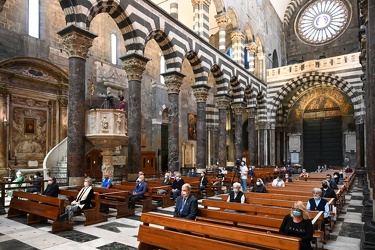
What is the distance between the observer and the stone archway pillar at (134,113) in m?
12.8

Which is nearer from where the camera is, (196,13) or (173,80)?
(173,80)

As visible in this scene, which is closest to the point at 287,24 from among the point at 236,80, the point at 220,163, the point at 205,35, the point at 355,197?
the point at 236,80

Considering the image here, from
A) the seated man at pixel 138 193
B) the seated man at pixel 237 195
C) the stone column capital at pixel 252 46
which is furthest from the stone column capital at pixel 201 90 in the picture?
the seated man at pixel 237 195

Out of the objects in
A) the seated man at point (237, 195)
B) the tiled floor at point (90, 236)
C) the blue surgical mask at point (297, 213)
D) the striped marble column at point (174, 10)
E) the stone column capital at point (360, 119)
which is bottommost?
the tiled floor at point (90, 236)

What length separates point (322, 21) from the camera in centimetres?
3256

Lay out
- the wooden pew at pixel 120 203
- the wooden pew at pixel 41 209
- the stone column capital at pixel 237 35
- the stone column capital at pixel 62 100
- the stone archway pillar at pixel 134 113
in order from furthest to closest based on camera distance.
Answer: the stone column capital at pixel 237 35, the stone column capital at pixel 62 100, the stone archway pillar at pixel 134 113, the wooden pew at pixel 120 203, the wooden pew at pixel 41 209

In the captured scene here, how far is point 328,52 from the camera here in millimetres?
31906

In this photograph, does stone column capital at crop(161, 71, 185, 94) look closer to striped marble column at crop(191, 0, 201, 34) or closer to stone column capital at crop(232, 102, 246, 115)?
striped marble column at crop(191, 0, 201, 34)

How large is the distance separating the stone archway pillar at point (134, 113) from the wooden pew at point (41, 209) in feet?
18.2

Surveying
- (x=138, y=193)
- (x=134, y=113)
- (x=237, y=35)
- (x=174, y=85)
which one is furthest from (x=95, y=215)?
(x=237, y=35)

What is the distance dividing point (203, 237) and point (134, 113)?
937 cm

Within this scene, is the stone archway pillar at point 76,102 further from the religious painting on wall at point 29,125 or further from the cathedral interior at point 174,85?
the religious painting on wall at point 29,125

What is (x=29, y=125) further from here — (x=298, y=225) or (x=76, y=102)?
(x=298, y=225)

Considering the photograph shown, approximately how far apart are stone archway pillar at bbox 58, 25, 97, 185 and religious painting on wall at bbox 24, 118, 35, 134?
7.88 metres
